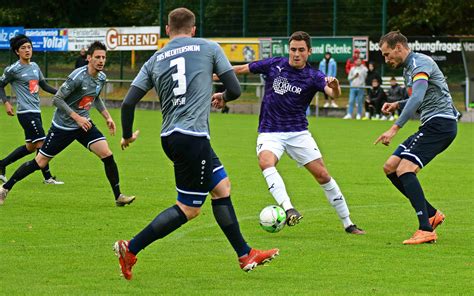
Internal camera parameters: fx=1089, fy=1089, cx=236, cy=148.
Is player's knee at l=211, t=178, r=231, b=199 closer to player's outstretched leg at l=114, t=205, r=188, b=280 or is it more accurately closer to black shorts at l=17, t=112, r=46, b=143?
player's outstretched leg at l=114, t=205, r=188, b=280

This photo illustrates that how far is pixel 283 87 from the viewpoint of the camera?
1091 centimetres

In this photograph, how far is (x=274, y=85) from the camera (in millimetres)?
10969

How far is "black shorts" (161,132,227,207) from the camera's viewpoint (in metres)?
8.07

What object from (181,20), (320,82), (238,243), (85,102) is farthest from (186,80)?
(85,102)

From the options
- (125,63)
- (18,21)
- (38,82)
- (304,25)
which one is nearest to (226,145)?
(38,82)

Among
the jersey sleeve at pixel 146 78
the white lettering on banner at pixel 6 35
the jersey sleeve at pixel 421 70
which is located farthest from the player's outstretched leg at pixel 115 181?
the white lettering on banner at pixel 6 35

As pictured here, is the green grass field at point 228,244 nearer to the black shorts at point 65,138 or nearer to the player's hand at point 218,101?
the black shorts at point 65,138

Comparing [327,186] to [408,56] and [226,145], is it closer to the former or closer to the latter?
[408,56]

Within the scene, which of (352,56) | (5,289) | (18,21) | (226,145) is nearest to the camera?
(5,289)

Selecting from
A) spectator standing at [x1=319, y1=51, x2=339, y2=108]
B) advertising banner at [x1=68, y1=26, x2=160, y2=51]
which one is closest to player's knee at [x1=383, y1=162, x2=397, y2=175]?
spectator standing at [x1=319, y1=51, x2=339, y2=108]

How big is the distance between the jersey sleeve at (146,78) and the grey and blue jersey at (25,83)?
7.56 m

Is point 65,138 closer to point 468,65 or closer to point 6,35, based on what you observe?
point 468,65

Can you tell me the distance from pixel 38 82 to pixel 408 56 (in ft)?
22.7

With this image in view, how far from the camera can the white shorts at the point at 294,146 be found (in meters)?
10.8
